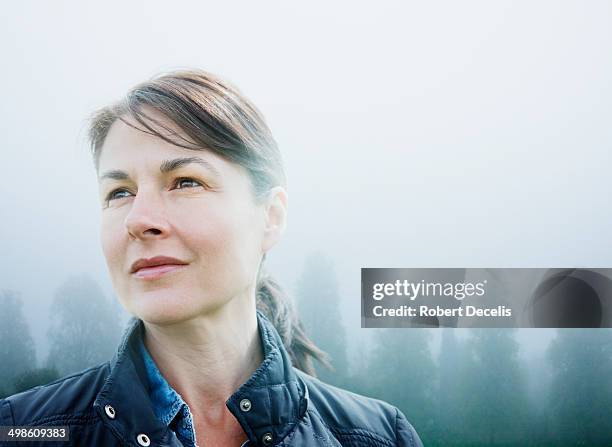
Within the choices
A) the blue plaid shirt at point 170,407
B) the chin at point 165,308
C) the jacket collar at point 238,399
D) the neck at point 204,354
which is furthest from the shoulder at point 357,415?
the chin at point 165,308

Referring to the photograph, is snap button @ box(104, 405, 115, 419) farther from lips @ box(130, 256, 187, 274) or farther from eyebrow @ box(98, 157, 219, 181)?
eyebrow @ box(98, 157, 219, 181)

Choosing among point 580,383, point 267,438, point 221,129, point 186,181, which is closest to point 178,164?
point 186,181

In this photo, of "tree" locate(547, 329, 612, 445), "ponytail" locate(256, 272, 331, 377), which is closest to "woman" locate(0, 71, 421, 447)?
"ponytail" locate(256, 272, 331, 377)

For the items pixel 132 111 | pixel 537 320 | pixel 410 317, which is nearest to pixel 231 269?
pixel 132 111

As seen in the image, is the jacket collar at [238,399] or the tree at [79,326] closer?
the jacket collar at [238,399]

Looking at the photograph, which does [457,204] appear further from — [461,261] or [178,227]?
[178,227]

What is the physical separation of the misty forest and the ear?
17 cm

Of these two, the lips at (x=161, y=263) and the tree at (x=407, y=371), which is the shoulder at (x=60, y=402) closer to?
the lips at (x=161, y=263)

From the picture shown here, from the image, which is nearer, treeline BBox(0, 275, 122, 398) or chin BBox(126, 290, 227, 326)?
chin BBox(126, 290, 227, 326)

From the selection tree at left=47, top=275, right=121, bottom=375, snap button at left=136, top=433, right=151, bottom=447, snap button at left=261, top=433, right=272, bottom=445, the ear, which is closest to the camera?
snap button at left=136, top=433, right=151, bottom=447

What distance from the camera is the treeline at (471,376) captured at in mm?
2225

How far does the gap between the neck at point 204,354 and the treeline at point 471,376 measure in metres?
0.31

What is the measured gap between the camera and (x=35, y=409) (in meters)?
1.96

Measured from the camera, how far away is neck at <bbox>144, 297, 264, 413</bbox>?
1.92m
